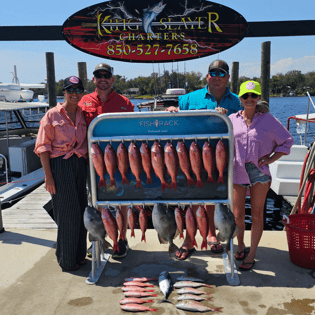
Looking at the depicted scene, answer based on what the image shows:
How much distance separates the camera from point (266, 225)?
22.8ft

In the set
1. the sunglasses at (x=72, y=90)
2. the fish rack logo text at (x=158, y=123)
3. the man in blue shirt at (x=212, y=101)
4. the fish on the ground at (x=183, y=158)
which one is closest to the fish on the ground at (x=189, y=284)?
the man in blue shirt at (x=212, y=101)

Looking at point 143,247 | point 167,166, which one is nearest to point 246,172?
point 167,166

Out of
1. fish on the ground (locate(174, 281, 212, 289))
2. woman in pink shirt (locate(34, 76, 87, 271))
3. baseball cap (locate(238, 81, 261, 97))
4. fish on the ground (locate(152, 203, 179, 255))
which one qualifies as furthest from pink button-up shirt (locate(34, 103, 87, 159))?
baseball cap (locate(238, 81, 261, 97))

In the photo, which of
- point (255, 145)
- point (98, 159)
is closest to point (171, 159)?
point (98, 159)

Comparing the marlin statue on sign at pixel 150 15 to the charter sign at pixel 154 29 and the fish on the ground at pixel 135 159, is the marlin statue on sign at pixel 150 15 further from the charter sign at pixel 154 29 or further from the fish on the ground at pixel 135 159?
the fish on the ground at pixel 135 159

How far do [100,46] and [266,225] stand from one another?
5.24 meters

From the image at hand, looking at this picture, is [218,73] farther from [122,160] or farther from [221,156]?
[122,160]

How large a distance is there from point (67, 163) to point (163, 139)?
105 centimetres

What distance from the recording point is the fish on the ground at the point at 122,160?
304cm

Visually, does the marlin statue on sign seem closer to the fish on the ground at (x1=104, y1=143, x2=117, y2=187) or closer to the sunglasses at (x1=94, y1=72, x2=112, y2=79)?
the sunglasses at (x1=94, y1=72, x2=112, y2=79)

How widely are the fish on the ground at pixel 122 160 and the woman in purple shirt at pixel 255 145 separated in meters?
1.16

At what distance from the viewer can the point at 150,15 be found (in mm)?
4363

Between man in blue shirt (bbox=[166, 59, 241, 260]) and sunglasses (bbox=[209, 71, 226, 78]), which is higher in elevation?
sunglasses (bbox=[209, 71, 226, 78])

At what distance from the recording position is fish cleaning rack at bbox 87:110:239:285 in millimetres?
3084
